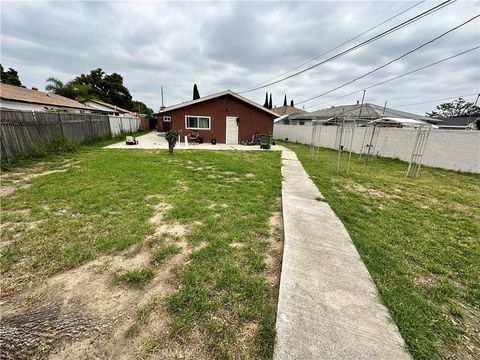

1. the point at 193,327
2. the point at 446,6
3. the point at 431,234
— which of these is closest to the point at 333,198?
the point at 431,234

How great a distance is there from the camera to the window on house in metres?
15.5

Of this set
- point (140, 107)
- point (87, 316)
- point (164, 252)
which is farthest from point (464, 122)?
point (140, 107)

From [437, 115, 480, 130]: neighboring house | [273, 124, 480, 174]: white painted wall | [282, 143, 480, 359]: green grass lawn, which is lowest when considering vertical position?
[282, 143, 480, 359]: green grass lawn

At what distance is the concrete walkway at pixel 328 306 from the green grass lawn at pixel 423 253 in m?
0.16

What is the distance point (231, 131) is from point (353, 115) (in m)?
11.9

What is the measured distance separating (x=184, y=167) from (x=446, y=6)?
9074 millimetres

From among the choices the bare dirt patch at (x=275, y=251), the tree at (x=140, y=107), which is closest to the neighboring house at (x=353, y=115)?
the bare dirt patch at (x=275, y=251)

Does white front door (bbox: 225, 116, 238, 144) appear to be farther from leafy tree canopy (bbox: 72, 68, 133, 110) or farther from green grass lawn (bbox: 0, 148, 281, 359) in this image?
leafy tree canopy (bbox: 72, 68, 133, 110)

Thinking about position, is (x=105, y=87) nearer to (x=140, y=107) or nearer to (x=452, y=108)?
(x=140, y=107)

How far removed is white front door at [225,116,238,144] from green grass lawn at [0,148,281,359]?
35.1ft

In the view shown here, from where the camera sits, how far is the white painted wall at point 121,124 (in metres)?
15.8

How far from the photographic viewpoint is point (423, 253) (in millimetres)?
2926

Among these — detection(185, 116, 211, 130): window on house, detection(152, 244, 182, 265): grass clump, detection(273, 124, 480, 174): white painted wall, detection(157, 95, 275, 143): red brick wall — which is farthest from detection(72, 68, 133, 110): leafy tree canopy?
detection(152, 244, 182, 265): grass clump

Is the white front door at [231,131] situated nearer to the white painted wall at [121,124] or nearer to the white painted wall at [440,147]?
the white painted wall at [440,147]
